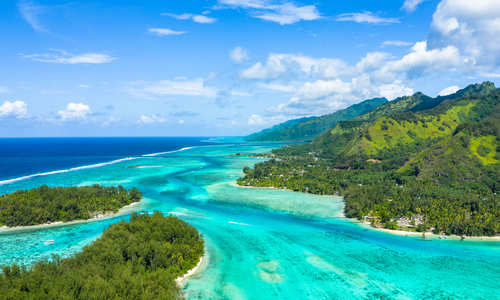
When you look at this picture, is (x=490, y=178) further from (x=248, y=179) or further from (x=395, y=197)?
(x=248, y=179)

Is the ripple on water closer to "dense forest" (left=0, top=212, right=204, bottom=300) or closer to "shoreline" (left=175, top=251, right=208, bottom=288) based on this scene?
"shoreline" (left=175, top=251, right=208, bottom=288)

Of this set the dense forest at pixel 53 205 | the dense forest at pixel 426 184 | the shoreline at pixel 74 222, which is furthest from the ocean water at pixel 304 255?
the dense forest at pixel 426 184

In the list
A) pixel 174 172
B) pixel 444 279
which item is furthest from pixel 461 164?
pixel 174 172

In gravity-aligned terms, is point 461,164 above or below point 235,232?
above

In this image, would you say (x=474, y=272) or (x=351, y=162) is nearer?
(x=474, y=272)

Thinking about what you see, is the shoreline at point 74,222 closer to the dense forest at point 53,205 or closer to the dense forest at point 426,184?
the dense forest at point 53,205

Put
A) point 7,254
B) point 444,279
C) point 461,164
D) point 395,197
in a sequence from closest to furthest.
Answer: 1. point 444,279
2. point 7,254
3. point 395,197
4. point 461,164

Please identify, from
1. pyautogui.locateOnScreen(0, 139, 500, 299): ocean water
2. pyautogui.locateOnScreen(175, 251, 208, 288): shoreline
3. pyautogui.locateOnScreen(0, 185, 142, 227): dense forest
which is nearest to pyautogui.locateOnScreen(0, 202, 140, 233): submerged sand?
pyautogui.locateOnScreen(0, 185, 142, 227): dense forest
